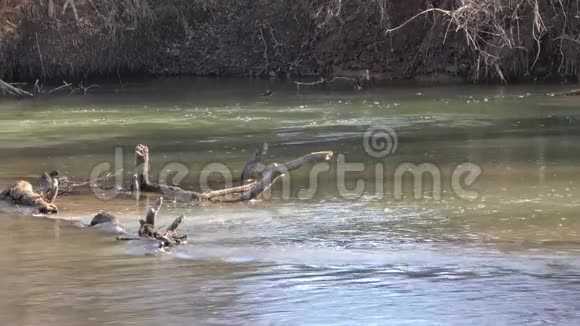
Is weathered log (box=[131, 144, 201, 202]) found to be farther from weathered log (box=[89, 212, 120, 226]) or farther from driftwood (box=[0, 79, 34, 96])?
driftwood (box=[0, 79, 34, 96])

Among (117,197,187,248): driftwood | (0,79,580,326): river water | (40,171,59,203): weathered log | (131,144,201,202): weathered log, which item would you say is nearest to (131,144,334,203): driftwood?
(131,144,201,202): weathered log

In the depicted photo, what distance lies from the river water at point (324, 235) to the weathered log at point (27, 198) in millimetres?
205

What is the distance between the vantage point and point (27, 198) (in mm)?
11734

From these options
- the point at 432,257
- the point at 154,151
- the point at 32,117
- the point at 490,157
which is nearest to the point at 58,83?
the point at 32,117

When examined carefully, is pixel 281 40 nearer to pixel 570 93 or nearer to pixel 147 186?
pixel 570 93

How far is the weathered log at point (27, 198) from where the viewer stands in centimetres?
1132

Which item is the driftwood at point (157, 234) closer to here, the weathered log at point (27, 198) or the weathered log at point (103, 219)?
the weathered log at point (103, 219)

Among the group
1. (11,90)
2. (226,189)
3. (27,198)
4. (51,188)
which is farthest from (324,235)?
(11,90)

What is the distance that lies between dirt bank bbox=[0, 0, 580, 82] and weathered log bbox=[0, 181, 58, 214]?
1577cm

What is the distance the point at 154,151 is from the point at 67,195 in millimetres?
3984

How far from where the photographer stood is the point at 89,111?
78.8 feet

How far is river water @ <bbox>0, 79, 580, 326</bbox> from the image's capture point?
7.32 m

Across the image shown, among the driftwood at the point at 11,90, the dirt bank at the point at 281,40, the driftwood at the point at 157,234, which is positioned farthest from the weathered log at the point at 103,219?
the driftwood at the point at 11,90

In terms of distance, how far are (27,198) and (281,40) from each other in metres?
22.6
